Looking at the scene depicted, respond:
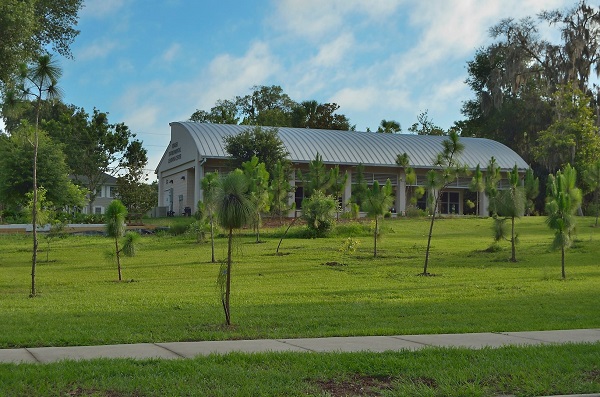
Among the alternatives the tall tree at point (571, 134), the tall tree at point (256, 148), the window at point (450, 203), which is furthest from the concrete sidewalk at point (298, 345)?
the window at point (450, 203)

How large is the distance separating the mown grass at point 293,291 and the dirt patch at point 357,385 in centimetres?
316

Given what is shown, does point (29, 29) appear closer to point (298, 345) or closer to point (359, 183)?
point (298, 345)

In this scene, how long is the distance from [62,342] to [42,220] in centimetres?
1823

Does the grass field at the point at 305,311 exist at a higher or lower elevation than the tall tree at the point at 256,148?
lower

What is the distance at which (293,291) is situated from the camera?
18047 mm

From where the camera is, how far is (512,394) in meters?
7.57

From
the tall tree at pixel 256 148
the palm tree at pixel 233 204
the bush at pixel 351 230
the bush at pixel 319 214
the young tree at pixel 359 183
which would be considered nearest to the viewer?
the palm tree at pixel 233 204

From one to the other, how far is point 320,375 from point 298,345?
→ 2.01 m

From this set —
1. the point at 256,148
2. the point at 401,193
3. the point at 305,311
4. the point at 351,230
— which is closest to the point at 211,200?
the point at 305,311

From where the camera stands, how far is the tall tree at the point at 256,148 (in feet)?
160

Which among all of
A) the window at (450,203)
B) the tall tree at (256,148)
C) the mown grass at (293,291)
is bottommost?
the mown grass at (293,291)

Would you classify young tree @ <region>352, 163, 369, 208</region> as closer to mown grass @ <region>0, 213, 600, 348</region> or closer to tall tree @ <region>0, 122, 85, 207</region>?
mown grass @ <region>0, 213, 600, 348</region>

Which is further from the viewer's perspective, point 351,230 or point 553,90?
point 553,90

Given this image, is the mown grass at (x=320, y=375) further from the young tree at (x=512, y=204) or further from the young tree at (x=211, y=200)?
the young tree at (x=512, y=204)
